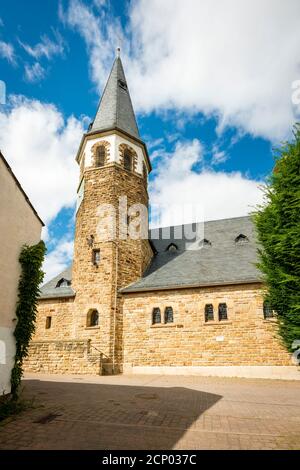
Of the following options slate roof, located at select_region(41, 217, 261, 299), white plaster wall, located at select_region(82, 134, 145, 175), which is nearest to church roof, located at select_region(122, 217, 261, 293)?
slate roof, located at select_region(41, 217, 261, 299)

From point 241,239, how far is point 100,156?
10.3 metres

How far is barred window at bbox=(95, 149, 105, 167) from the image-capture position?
1928 centimetres

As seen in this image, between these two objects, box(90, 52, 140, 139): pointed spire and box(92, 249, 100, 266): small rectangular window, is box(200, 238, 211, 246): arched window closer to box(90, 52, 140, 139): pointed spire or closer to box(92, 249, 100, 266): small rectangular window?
box(92, 249, 100, 266): small rectangular window

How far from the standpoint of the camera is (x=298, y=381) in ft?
42.0

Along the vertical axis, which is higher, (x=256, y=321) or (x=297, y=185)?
(x=297, y=185)

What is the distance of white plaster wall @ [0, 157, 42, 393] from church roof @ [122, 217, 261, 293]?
8.62 m

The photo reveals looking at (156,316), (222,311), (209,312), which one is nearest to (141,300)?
(156,316)

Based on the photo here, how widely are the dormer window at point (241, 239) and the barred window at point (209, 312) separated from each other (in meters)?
5.31

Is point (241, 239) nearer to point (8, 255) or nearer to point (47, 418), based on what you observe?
point (8, 255)

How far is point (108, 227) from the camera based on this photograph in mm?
17297

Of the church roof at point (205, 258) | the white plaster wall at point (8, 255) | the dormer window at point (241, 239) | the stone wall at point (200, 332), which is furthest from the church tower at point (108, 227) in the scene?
the white plaster wall at point (8, 255)

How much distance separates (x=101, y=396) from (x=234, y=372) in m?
7.51
